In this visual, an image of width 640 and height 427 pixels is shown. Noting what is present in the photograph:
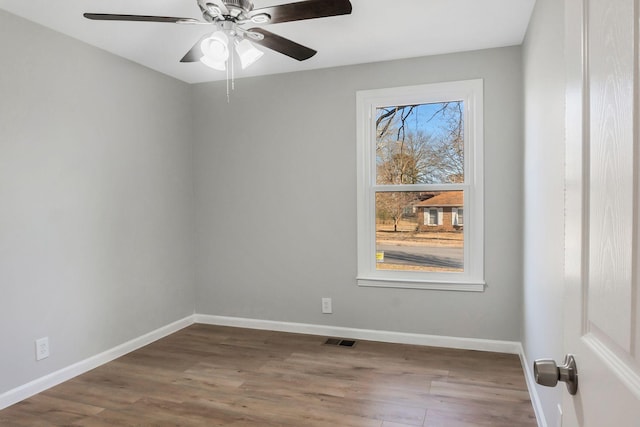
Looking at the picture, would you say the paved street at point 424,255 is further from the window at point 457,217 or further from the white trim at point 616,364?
the white trim at point 616,364

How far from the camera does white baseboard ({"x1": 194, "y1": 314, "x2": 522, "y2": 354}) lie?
11.1ft

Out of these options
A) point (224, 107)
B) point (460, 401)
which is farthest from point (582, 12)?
point (224, 107)

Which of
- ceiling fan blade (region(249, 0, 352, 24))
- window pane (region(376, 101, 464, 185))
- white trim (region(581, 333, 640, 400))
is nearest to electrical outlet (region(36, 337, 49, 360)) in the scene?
ceiling fan blade (region(249, 0, 352, 24))

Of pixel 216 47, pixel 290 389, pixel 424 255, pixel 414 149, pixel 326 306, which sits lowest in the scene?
pixel 290 389

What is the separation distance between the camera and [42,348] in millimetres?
2799

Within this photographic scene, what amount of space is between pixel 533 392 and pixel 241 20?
266cm

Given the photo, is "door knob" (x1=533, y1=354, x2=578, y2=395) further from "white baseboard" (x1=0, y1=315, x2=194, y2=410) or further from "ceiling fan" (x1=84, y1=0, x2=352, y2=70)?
"white baseboard" (x1=0, y1=315, x2=194, y2=410)

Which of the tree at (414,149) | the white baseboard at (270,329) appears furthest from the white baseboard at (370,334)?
the tree at (414,149)

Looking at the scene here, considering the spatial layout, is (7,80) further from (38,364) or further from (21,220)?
(38,364)

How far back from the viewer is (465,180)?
343 centimetres

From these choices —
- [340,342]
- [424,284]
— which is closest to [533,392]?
[424,284]

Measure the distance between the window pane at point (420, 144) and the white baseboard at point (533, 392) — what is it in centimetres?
144

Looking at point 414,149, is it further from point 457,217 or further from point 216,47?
point 216,47

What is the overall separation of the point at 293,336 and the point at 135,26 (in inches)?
108
